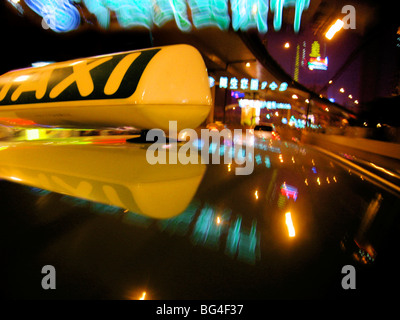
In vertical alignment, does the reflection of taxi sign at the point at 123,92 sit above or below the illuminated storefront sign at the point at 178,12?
below

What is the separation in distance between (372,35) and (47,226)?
10.6 m

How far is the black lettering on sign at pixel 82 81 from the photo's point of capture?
5.21 ft

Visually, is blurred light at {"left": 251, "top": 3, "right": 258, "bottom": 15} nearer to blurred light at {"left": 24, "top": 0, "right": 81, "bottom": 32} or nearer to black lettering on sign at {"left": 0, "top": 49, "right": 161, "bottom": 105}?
blurred light at {"left": 24, "top": 0, "right": 81, "bottom": 32}

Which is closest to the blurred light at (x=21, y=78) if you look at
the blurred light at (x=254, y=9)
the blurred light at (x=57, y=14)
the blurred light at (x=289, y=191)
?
the blurred light at (x=289, y=191)

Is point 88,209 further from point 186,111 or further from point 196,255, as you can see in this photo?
point 186,111

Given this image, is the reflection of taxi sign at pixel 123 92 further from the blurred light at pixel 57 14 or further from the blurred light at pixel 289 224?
the blurred light at pixel 57 14

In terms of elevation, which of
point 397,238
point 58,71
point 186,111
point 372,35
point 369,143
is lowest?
point 369,143

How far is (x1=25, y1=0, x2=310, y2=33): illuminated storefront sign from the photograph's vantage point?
163 inches

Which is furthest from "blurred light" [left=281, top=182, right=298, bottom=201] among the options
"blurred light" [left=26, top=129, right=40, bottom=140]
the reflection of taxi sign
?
"blurred light" [left=26, top=129, right=40, bottom=140]

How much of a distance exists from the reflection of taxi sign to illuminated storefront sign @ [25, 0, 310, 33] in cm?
308

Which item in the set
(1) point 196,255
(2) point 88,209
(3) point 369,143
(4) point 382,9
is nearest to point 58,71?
(2) point 88,209

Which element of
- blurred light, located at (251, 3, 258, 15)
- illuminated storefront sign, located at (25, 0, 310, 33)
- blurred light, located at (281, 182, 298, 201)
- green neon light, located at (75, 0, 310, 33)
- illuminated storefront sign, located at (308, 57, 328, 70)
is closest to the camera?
blurred light, located at (281, 182, 298, 201)

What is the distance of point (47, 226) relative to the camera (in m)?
0.56

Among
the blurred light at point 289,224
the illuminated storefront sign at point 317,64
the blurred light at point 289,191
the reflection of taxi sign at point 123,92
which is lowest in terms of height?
the blurred light at point 289,191
